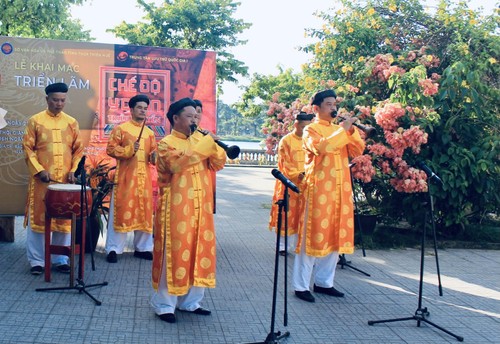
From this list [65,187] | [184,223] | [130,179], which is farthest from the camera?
[130,179]

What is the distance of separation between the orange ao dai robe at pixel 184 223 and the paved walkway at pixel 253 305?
1.40 ft

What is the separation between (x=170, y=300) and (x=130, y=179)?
8.53ft

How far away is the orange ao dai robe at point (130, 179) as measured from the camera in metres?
7.12

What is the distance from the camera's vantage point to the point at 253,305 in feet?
18.1

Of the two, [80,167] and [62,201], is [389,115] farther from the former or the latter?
[62,201]

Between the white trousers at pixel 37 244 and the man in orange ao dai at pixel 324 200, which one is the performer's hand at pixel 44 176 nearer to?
the white trousers at pixel 37 244

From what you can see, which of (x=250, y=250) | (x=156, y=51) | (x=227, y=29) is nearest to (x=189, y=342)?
(x=250, y=250)

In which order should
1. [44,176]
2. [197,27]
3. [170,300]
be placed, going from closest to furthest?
[170,300] < [44,176] < [197,27]

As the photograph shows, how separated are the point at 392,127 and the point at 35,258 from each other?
16.1 feet

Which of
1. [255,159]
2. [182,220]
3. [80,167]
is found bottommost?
[255,159]

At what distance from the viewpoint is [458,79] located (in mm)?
8148

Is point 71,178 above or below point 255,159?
above

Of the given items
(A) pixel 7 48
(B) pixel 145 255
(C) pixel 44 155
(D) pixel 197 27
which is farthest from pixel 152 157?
(D) pixel 197 27

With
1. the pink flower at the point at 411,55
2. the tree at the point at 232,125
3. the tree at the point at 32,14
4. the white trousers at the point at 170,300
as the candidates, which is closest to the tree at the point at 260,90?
the tree at the point at 32,14
